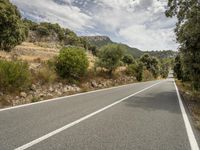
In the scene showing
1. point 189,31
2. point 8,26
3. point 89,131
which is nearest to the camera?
point 89,131

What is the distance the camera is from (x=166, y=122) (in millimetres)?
7539

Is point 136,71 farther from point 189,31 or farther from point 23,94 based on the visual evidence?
A: point 23,94

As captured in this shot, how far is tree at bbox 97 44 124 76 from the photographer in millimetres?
26750

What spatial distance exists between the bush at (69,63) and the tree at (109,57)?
8374 mm

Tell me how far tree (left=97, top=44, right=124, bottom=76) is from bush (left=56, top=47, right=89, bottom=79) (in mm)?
8374

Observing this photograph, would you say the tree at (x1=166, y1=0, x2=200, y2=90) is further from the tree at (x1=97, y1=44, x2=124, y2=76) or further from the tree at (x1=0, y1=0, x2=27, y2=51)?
the tree at (x1=0, y1=0, x2=27, y2=51)

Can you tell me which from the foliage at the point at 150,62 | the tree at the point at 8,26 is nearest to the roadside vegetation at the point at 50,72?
the tree at the point at 8,26

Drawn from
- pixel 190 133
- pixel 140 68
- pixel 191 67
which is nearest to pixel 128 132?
pixel 190 133

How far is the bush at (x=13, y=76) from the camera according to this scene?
10.7m

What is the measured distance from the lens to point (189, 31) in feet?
44.3

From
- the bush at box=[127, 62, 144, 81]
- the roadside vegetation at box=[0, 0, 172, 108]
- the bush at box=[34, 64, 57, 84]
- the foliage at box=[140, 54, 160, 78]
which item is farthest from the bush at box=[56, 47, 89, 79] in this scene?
the foliage at box=[140, 54, 160, 78]

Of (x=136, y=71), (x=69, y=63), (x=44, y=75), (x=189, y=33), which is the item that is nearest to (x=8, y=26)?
(x=69, y=63)

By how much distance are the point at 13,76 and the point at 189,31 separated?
33.2ft

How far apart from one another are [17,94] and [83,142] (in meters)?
7.08
